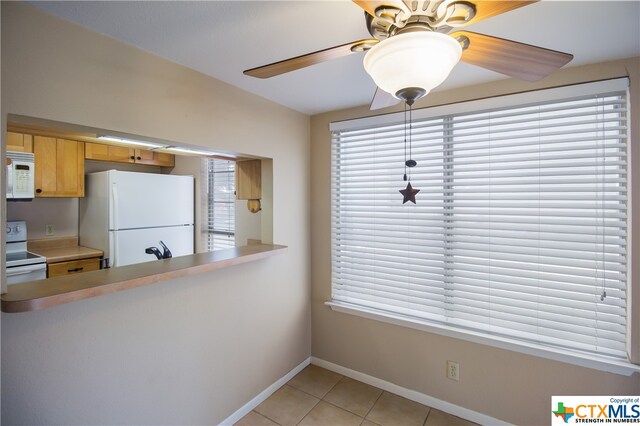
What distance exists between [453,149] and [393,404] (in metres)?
1.90

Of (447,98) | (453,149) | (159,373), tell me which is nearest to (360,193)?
(453,149)

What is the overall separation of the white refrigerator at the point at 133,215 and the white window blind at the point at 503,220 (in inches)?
80.9

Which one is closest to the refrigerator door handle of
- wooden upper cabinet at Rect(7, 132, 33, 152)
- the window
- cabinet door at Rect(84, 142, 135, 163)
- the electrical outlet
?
cabinet door at Rect(84, 142, 135, 163)

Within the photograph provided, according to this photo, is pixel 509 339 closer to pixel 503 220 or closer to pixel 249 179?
pixel 503 220

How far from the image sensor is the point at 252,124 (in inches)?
84.8

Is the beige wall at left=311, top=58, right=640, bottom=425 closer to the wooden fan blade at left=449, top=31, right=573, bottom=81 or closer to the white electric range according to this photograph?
the wooden fan blade at left=449, top=31, right=573, bottom=81

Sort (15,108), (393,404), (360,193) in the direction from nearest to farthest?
(15,108) < (393,404) < (360,193)

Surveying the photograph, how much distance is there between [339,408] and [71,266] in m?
2.70

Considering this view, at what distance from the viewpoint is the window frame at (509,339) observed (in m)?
1.63

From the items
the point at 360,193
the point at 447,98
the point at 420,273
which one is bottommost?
the point at 420,273

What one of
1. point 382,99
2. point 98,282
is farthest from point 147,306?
A: point 382,99

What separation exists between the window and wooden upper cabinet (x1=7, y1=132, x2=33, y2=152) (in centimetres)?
159

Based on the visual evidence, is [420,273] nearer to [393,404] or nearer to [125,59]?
[393,404]

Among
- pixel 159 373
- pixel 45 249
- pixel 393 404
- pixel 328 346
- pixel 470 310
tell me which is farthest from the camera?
pixel 45 249
